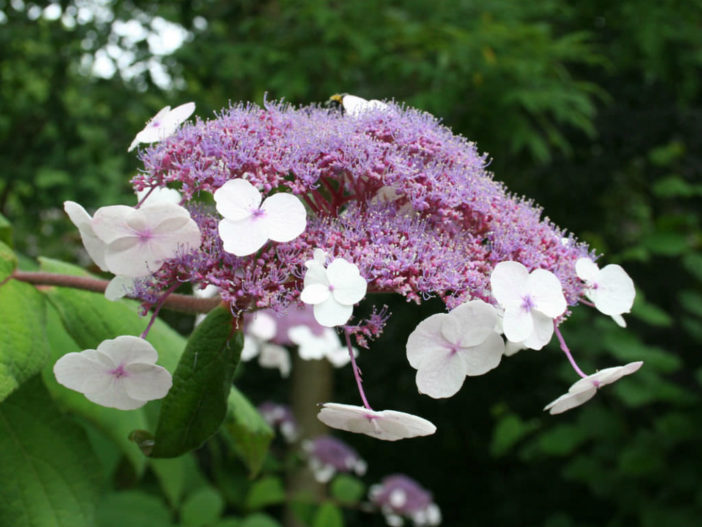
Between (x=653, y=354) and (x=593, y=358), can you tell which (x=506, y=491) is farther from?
(x=653, y=354)

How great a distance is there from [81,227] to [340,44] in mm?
2776

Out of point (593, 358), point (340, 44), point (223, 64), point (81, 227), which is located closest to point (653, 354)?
point (593, 358)

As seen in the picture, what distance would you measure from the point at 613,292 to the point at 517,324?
0.25m

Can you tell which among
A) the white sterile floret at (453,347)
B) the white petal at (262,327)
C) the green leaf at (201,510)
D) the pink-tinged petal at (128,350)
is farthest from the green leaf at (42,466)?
the green leaf at (201,510)

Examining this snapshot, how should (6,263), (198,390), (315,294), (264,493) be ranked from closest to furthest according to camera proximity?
(315,294), (198,390), (6,263), (264,493)

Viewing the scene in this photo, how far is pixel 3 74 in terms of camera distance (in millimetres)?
3102

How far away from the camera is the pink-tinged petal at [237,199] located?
807 millimetres

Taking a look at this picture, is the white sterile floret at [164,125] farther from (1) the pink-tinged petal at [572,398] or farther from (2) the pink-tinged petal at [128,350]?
(1) the pink-tinged petal at [572,398]

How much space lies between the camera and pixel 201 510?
7.66 feet

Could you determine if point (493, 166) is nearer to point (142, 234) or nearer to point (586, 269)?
point (586, 269)

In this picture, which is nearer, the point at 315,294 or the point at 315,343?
the point at 315,294

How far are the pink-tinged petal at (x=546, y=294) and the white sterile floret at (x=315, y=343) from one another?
4.03ft

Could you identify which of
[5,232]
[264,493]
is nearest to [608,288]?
[5,232]

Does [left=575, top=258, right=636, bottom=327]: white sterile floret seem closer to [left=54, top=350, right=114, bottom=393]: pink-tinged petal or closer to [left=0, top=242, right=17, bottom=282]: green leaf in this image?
[left=54, top=350, right=114, bottom=393]: pink-tinged petal
